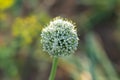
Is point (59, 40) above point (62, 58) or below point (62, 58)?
below

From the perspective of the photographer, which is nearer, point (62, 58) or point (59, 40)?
point (59, 40)

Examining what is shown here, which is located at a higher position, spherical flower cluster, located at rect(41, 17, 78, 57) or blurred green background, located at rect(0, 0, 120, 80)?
blurred green background, located at rect(0, 0, 120, 80)

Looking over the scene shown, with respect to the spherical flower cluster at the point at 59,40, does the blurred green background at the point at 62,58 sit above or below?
above

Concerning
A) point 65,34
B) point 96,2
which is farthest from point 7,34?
point 65,34

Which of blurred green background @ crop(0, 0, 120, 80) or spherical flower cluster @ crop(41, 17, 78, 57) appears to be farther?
blurred green background @ crop(0, 0, 120, 80)

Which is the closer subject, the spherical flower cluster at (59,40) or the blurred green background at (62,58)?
the spherical flower cluster at (59,40)
